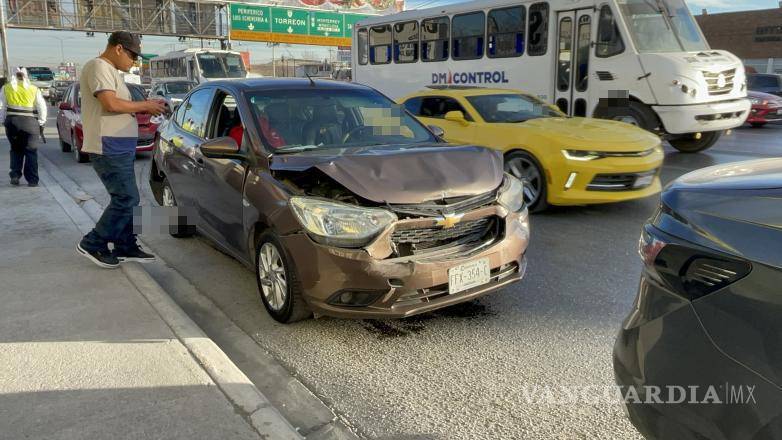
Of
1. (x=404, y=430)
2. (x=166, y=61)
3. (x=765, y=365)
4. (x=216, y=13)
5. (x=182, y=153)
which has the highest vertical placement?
(x=216, y=13)

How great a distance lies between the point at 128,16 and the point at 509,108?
32006mm

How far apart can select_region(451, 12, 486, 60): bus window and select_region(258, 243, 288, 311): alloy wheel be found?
35.8ft

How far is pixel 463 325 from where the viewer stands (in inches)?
156

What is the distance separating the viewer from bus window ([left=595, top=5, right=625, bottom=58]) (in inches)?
431

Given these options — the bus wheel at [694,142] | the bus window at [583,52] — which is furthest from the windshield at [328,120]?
the bus wheel at [694,142]

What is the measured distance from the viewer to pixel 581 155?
21.1 ft

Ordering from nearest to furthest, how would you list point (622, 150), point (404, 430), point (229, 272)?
point (404, 430), point (229, 272), point (622, 150)

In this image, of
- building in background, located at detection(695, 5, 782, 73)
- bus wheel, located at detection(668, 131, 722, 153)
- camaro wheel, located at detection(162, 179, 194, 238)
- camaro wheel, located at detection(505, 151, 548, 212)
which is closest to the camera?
camaro wheel, located at detection(162, 179, 194, 238)

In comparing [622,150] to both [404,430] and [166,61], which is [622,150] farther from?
[166,61]

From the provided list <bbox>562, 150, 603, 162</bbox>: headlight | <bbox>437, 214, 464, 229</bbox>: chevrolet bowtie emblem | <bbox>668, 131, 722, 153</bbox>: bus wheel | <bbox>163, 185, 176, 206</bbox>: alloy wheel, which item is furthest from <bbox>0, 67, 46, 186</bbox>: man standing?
<bbox>668, 131, 722, 153</bbox>: bus wheel

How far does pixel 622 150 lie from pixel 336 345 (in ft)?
13.6

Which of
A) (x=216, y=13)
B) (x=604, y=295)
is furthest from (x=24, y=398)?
(x=216, y=13)

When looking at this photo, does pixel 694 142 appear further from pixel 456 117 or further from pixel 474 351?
pixel 474 351

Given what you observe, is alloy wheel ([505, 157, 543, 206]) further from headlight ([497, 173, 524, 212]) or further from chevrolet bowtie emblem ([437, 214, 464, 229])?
chevrolet bowtie emblem ([437, 214, 464, 229])
